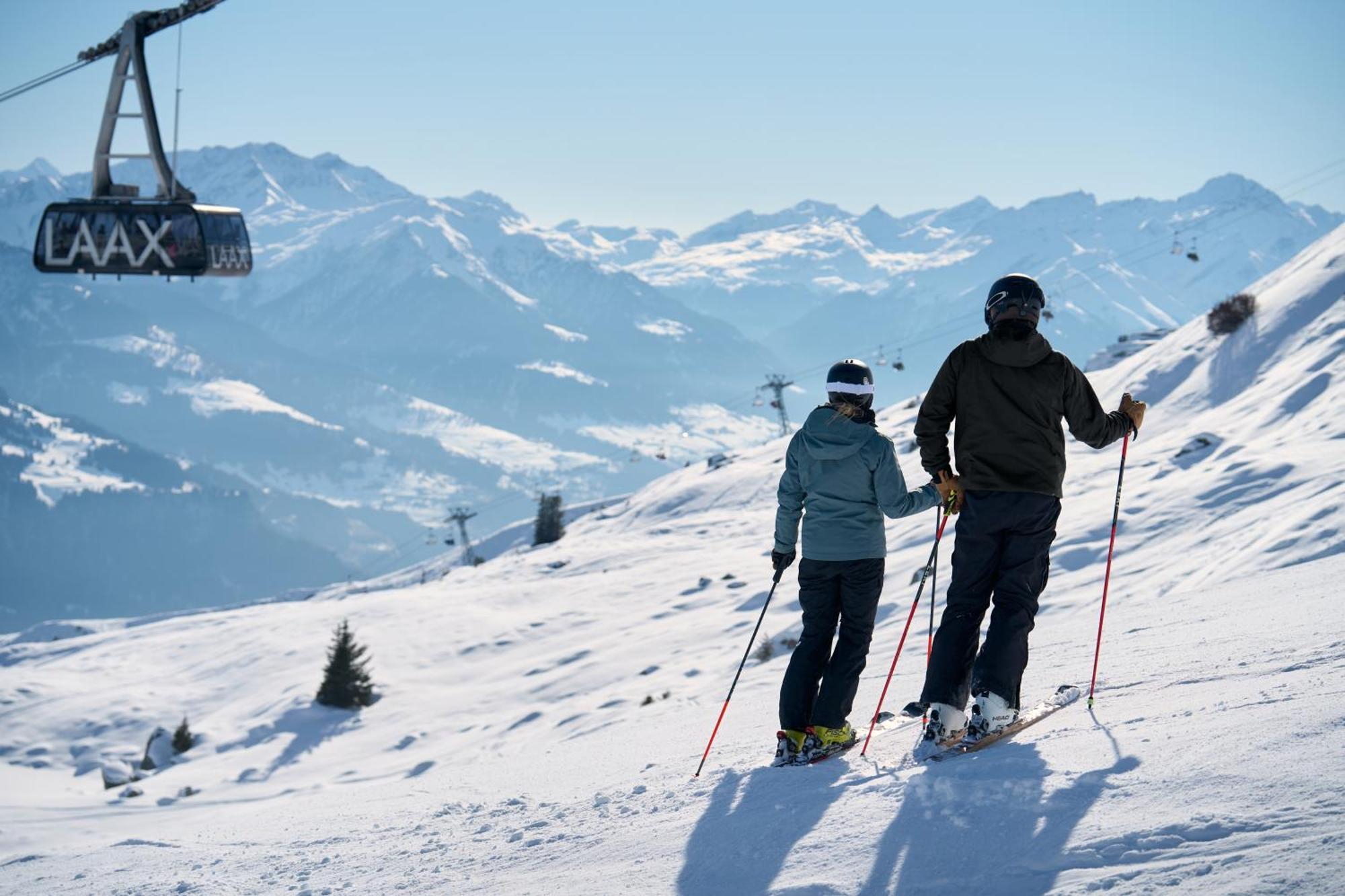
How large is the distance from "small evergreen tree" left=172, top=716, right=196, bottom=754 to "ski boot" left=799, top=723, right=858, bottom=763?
2369 cm

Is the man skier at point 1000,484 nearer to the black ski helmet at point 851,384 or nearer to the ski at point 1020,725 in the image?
the ski at point 1020,725

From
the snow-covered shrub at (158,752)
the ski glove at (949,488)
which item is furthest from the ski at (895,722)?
the snow-covered shrub at (158,752)

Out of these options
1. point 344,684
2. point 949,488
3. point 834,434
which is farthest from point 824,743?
point 344,684

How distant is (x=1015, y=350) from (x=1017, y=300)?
29 cm

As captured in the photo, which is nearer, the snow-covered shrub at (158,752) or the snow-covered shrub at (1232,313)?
the snow-covered shrub at (158,752)

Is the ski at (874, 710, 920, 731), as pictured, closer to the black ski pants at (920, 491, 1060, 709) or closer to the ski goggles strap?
the black ski pants at (920, 491, 1060, 709)

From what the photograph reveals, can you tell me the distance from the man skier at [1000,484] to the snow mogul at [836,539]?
0.41 metres

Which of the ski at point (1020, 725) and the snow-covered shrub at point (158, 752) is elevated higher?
the ski at point (1020, 725)

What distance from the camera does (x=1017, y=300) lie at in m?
6.38

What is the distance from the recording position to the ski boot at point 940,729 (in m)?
6.45

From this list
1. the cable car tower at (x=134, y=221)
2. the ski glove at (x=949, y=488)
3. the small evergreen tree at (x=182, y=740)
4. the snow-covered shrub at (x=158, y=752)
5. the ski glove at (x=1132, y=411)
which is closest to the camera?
the ski glove at (x=949, y=488)

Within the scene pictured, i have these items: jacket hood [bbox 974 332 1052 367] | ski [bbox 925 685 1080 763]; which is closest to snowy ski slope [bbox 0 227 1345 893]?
ski [bbox 925 685 1080 763]

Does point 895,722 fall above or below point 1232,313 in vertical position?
below

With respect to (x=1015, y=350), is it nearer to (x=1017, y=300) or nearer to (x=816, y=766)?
(x=1017, y=300)
